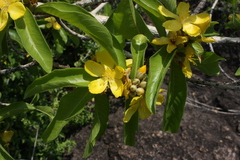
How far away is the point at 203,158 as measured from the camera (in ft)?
10.2

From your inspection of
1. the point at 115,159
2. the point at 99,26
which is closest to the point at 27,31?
the point at 99,26

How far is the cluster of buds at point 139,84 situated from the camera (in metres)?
0.98

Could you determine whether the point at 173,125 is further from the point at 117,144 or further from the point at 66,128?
the point at 66,128

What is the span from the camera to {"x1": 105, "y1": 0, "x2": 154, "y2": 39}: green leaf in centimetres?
104

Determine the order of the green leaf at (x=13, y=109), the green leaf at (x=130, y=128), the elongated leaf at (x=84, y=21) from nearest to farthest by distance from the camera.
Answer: the elongated leaf at (x=84, y=21) < the green leaf at (x=130, y=128) < the green leaf at (x=13, y=109)

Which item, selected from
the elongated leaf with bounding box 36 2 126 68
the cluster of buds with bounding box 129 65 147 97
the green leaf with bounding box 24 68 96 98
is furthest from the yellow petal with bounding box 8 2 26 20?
the cluster of buds with bounding box 129 65 147 97

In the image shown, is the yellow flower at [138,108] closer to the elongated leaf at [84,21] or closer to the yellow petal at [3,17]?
the elongated leaf at [84,21]

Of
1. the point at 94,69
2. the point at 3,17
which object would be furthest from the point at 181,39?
the point at 3,17

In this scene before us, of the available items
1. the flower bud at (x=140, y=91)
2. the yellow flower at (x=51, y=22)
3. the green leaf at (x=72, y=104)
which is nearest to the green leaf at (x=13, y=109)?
the green leaf at (x=72, y=104)

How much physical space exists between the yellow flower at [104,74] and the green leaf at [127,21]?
17 centimetres

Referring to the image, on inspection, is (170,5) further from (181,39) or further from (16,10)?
(16,10)

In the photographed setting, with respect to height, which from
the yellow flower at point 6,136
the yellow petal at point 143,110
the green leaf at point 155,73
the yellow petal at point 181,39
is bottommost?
the yellow flower at point 6,136

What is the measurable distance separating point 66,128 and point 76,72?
9.09 ft

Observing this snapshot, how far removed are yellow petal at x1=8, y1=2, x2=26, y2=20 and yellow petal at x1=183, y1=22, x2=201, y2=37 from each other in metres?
0.67
